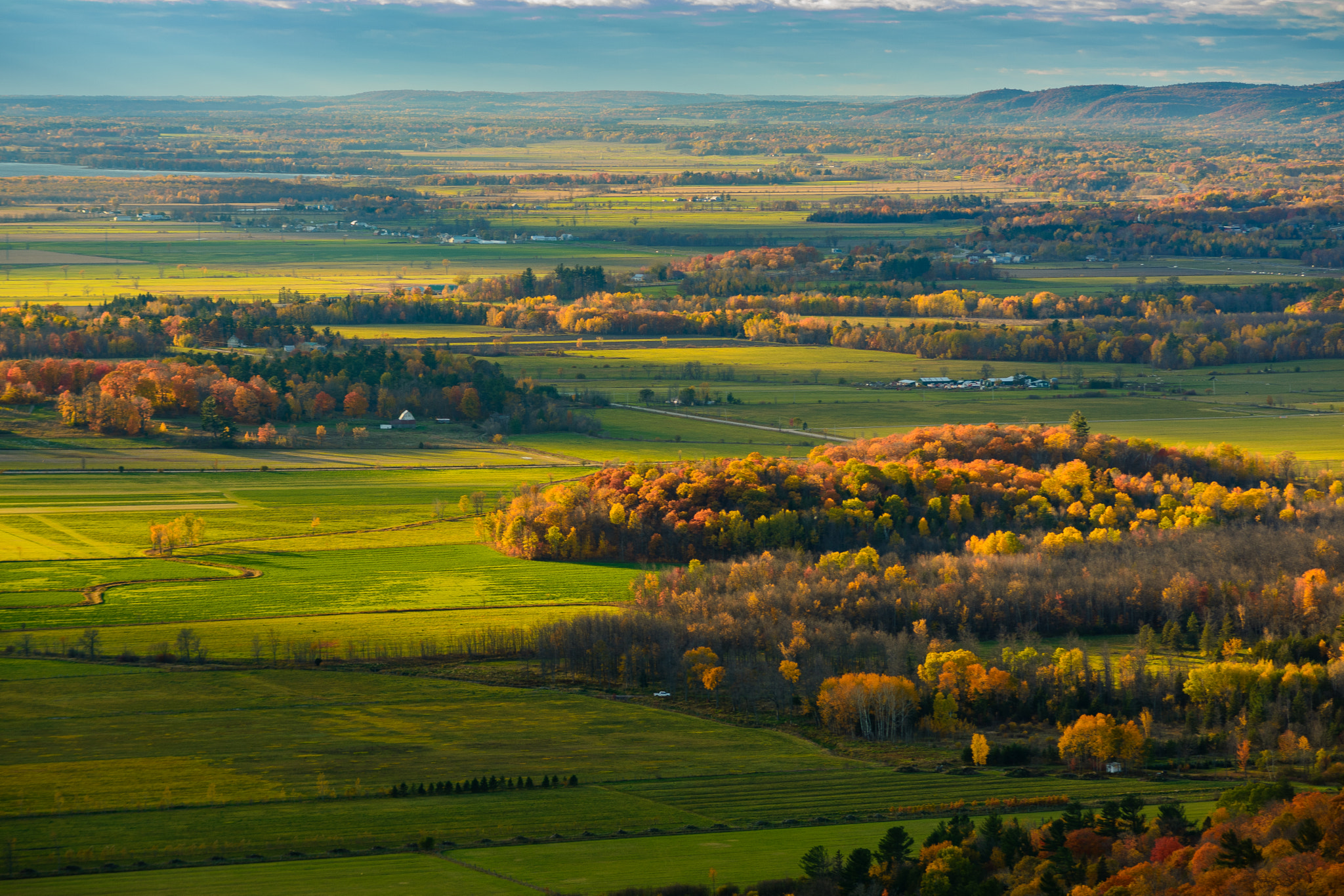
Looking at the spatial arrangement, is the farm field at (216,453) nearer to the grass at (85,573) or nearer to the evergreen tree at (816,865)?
the grass at (85,573)

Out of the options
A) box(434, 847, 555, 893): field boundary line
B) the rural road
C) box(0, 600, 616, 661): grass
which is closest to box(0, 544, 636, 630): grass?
box(0, 600, 616, 661): grass

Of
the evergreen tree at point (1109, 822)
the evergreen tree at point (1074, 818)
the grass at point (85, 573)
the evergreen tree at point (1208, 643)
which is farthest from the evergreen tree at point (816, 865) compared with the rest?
the grass at point (85, 573)

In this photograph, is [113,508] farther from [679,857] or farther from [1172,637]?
[1172,637]

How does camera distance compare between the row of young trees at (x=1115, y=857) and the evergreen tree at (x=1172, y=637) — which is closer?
the row of young trees at (x=1115, y=857)

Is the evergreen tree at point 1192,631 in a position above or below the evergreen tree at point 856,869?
below

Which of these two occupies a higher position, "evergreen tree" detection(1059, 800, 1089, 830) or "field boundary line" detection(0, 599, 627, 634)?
"evergreen tree" detection(1059, 800, 1089, 830)

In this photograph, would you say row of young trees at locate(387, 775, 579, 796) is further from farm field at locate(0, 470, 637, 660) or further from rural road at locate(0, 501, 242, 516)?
rural road at locate(0, 501, 242, 516)
